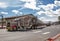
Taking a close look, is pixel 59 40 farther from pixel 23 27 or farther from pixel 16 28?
pixel 23 27

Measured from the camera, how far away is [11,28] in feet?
170

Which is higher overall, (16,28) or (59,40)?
(59,40)

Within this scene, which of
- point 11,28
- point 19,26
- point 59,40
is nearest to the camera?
point 59,40

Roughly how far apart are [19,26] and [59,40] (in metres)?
36.4

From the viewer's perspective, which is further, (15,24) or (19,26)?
(19,26)

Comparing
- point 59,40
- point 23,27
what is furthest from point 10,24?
point 59,40

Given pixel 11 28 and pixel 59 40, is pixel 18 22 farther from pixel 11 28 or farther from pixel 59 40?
pixel 59 40

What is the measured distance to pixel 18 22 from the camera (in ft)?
181

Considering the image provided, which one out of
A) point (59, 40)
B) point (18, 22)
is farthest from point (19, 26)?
point (59, 40)

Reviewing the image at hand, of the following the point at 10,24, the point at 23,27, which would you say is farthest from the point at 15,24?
the point at 23,27

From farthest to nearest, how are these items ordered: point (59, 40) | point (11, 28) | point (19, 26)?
point (19, 26), point (11, 28), point (59, 40)

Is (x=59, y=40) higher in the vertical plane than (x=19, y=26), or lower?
higher

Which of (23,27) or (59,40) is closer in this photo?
(59,40)

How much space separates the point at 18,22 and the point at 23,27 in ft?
10.6
